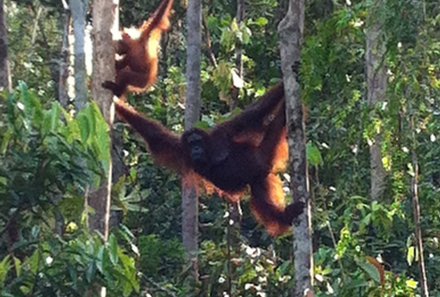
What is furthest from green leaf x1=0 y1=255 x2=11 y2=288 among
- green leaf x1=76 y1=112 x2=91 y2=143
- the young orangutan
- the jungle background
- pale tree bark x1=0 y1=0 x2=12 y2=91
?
the young orangutan

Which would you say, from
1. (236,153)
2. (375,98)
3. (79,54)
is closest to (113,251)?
(79,54)

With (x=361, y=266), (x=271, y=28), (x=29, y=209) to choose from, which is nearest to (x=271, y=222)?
(x=361, y=266)

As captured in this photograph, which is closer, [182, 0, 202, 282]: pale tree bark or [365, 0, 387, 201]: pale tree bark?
[365, 0, 387, 201]: pale tree bark

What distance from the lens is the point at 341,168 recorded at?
856 cm

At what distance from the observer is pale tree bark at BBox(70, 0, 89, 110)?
565 centimetres

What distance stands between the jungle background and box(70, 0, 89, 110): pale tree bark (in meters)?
0.22

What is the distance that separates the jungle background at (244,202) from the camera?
3.75 m

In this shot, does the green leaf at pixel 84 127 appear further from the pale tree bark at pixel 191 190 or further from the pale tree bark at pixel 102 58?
the pale tree bark at pixel 191 190

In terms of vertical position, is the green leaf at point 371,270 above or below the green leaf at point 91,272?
above

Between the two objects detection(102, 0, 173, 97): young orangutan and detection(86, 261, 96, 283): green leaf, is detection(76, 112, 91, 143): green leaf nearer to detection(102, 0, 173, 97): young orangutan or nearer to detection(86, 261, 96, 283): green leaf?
detection(86, 261, 96, 283): green leaf

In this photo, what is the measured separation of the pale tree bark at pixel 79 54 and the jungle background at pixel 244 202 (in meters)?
0.22

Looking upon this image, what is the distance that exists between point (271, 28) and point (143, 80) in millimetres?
4751

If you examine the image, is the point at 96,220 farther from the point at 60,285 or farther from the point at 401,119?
the point at 401,119

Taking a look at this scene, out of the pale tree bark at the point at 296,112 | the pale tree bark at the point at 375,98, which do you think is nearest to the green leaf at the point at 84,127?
the pale tree bark at the point at 296,112
